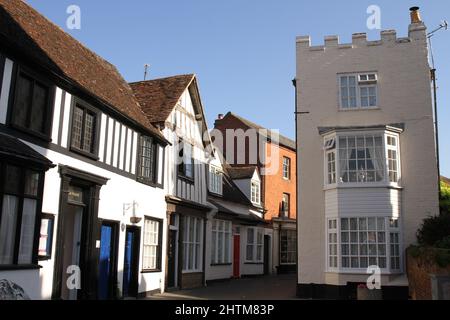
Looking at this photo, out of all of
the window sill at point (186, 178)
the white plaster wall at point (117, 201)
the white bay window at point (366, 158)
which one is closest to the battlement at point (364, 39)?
the white bay window at point (366, 158)

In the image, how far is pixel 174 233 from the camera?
19.0m

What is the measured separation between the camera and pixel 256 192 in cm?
3131

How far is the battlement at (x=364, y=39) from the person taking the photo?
57.6ft

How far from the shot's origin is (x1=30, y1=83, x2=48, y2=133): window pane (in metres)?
11.1

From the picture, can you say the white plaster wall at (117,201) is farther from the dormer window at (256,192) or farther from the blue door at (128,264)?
the dormer window at (256,192)

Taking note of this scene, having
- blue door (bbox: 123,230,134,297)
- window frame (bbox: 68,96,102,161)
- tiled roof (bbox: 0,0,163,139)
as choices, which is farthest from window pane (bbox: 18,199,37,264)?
blue door (bbox: 123,230,134,297)

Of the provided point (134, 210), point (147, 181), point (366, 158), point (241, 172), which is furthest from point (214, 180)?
point (366, 158)

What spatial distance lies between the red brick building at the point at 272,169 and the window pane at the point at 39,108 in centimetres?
2129
